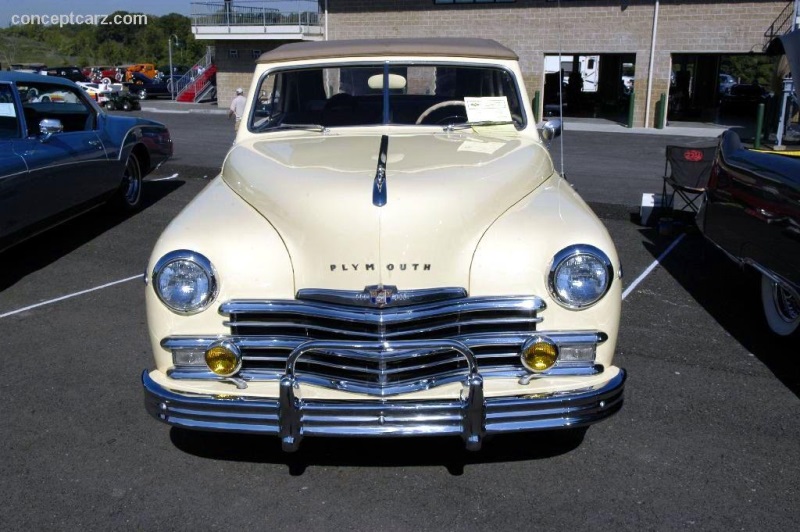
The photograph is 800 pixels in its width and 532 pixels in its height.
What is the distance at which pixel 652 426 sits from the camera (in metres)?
3.90

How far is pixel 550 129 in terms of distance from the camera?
16.4ft

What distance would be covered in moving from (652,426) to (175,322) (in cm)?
242

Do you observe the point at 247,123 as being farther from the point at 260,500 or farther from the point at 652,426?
the point at 652,426

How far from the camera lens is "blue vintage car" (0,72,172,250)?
6367 millimetres

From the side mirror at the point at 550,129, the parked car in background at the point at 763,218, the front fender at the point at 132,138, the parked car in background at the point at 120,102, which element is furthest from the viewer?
the parked car in background at the point at 120,102

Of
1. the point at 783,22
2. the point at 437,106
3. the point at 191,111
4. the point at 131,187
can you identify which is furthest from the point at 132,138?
the point at 191,111

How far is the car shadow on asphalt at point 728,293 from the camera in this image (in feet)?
16.0

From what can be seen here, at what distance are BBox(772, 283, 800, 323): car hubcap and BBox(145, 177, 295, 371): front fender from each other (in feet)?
11.2

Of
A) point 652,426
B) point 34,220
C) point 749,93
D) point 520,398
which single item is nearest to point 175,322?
point 520,398

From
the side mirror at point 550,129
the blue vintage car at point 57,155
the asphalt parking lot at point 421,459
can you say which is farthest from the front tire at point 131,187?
the side mirror at point 550,129

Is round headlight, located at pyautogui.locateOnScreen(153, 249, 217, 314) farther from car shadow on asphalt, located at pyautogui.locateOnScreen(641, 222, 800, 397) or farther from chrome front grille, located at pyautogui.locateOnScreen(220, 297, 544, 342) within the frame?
car shadow on asphalt, located at pyautogui.locateOnScreen(641, 222, 800, 397)

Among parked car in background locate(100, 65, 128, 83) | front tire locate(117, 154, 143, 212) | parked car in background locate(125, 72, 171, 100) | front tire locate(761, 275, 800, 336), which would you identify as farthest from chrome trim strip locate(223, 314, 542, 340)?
parked car in background locate(100, 65, 128, 83)

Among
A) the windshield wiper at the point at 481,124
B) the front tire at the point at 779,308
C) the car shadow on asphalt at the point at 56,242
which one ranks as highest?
the windshield wiper at the point at 481,124

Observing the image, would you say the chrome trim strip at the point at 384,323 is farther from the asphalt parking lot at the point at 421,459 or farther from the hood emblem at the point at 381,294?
the asphalt parking lot at the point at 421,459
